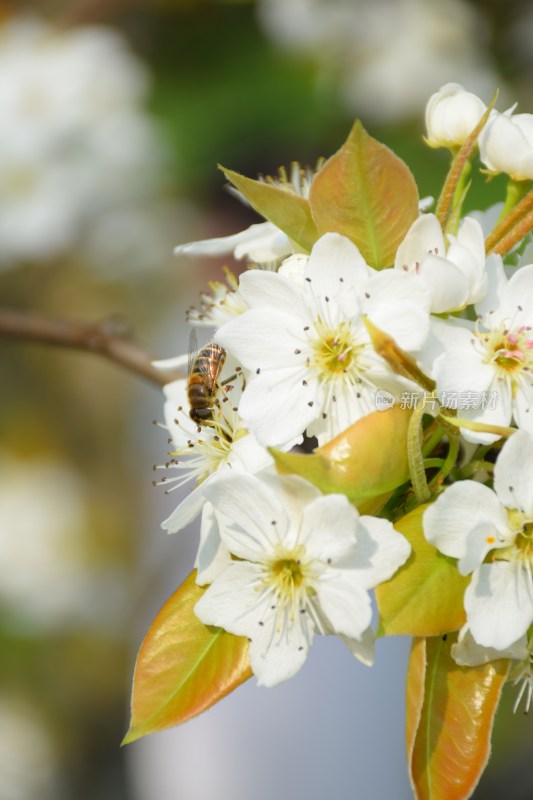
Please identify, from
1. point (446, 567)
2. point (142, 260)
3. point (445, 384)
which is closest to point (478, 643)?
point (446, 567)

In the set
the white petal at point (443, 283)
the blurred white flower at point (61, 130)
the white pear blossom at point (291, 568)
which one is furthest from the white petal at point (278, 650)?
the blurred white flower at point (61, 130)

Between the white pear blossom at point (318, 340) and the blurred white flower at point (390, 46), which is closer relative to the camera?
the white pear blossom at point (318, 340)

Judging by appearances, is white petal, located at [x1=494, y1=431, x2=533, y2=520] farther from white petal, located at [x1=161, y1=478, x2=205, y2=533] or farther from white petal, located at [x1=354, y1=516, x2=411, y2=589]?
white petal, located at [x1=161, y1=478, x2=205, y2=533]

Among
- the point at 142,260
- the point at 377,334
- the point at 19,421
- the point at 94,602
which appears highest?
the point at 377,334

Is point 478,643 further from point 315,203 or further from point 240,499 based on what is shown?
point 315,203

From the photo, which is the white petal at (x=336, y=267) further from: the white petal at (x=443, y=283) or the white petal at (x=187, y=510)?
the white petal at (x=187, y=510)

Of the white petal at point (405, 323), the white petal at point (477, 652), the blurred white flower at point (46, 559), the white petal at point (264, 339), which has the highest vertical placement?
the white petal at point (405, 323)
